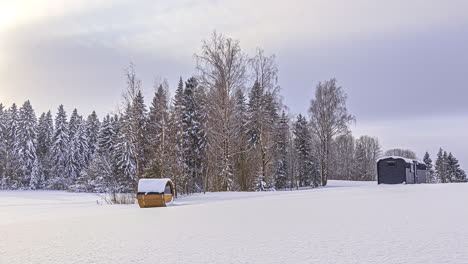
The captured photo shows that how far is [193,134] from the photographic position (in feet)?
111

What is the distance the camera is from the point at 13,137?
50250 millimetres

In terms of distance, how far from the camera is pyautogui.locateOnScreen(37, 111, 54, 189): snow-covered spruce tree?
49062mm

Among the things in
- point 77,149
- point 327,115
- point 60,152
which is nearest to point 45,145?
A: point 60,152

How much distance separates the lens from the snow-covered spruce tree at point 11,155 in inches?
1865

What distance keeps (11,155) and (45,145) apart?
17.0ft

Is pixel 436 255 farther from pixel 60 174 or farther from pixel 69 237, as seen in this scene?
pixel 60 174

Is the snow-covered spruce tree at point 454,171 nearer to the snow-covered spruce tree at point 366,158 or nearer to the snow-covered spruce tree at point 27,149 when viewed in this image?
the snow-covered spruce tree at point 366,158

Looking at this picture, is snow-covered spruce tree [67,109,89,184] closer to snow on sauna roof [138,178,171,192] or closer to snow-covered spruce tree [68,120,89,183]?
snow-covered spruce tree [68,120,89,183]

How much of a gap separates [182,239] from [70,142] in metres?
49.8

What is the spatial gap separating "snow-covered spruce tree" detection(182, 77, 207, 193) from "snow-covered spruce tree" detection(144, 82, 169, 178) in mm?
3150

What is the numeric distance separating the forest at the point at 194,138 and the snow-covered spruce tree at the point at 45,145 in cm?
15

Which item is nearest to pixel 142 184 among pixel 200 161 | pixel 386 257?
pixel 386 257

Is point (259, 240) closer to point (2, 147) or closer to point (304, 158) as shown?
point (304, 158)

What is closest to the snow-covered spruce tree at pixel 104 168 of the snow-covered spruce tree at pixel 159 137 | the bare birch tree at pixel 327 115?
the snow-covered spruce tree at pixel 159 137
